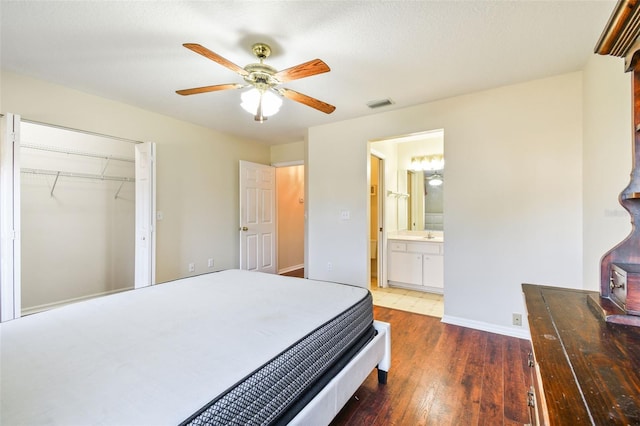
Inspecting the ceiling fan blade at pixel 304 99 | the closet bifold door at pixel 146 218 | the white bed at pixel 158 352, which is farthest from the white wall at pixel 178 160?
the ceiling fan blade at pixel 304 99

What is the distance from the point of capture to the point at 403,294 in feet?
13.4

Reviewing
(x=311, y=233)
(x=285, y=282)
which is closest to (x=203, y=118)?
(x=311, y=233)

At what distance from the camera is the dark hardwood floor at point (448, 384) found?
165 centimetres

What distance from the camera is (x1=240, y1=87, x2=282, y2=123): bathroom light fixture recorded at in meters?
2.12

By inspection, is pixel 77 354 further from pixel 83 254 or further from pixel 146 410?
pixel 83 254

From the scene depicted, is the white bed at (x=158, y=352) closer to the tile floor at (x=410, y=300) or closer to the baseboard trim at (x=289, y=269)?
the tile floor at (x=410, y=300)

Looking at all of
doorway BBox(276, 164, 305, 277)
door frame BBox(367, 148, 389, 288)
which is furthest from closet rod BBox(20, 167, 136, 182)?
door frame BBox(367, 148, 389, 288)

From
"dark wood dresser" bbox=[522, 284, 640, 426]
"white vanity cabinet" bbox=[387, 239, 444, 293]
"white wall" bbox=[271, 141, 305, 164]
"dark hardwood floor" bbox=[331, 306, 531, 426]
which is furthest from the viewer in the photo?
"white wall" bbox=[271, 141, 305, 164]

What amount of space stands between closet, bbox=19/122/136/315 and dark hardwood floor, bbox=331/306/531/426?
3764mm

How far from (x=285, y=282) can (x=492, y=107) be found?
2646mm

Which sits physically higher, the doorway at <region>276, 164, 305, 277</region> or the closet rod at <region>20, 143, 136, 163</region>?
the closet rod at <region>20, 143, 136, 163</region>

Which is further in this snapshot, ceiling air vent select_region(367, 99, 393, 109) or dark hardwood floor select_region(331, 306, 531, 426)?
ceiling air vent select_region(367, 99, 393, 109)

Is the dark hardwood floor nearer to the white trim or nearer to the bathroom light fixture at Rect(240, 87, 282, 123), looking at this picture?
the bathroom light fixture at Rect(240, 87, 282, 123)

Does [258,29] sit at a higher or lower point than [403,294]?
higher
